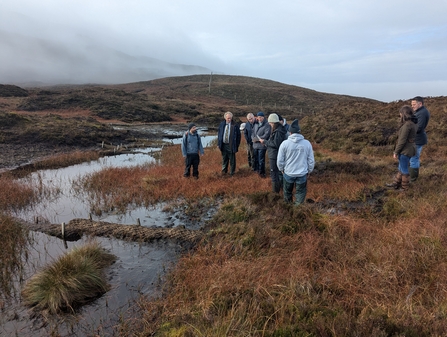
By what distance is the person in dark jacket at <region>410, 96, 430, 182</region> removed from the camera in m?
7.28

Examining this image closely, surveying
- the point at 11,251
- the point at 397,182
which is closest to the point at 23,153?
the point at 11,251

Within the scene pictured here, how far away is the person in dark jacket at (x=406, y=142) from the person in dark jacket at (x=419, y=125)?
0.39ft

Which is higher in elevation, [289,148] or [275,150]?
[289,148]

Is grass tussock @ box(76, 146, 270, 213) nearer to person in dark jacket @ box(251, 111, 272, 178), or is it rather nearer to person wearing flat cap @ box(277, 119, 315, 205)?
person in dark jacket @ box(251, 111, 272, 178)

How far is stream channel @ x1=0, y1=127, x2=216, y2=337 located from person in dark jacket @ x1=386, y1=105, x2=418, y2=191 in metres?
5.33

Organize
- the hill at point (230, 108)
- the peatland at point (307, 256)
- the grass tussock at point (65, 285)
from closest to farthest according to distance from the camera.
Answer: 1. the peatland at point (307, 256)
2. the grass tussock at point (65, 285)
3. the hill at point (230, 108)

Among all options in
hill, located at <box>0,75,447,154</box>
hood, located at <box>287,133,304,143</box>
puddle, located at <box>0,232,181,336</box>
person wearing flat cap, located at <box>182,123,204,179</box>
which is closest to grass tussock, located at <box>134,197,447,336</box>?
puddle, located at <box>0,232,181,336</box>

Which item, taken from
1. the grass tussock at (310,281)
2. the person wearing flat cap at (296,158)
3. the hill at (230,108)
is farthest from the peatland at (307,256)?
the hill at (230,108)

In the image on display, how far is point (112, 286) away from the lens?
493cm

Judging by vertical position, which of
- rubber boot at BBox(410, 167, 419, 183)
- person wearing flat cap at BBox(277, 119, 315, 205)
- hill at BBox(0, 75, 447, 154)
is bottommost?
rubber boot at BBox(410, 167, 419, 183)

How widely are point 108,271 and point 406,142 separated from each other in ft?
22.8

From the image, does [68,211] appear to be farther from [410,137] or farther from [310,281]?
[410,137]

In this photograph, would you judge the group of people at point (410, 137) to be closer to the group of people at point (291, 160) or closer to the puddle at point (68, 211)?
the group of people at point (291, 160)

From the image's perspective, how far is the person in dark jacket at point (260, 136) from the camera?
31.9 feet
